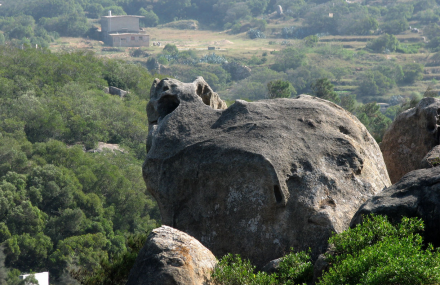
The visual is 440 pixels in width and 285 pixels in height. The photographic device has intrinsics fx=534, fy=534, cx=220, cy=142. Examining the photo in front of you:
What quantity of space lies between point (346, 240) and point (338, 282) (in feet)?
2.82

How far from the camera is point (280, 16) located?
199000 millimetres

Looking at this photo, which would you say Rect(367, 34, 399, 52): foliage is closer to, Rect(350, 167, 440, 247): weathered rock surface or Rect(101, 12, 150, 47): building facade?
Rect(101, 12, 150, 47): building facade

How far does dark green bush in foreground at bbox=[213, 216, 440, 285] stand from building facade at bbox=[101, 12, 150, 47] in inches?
5465

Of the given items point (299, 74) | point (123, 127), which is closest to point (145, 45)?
point (299, 74)

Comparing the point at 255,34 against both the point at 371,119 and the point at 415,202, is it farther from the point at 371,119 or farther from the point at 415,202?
the point at 415,202

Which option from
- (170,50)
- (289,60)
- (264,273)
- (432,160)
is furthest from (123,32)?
(264,273)

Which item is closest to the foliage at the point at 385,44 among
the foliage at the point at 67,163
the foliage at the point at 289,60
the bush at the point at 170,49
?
the foliage at the point at 289,60

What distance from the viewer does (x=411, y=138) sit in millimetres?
11242

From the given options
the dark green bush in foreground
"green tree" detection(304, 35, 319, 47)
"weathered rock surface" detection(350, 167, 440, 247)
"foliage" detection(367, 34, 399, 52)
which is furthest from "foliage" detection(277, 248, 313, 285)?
"green tree" detection(304, 35, 319, 47)

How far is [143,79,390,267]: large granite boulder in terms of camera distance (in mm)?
8219

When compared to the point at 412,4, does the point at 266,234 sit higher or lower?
lower

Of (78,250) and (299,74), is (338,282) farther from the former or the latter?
(299,74)

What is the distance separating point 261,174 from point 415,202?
7.67ft

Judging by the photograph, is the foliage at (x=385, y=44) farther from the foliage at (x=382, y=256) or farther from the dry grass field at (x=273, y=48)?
the foliage at (x=382, y=256)
